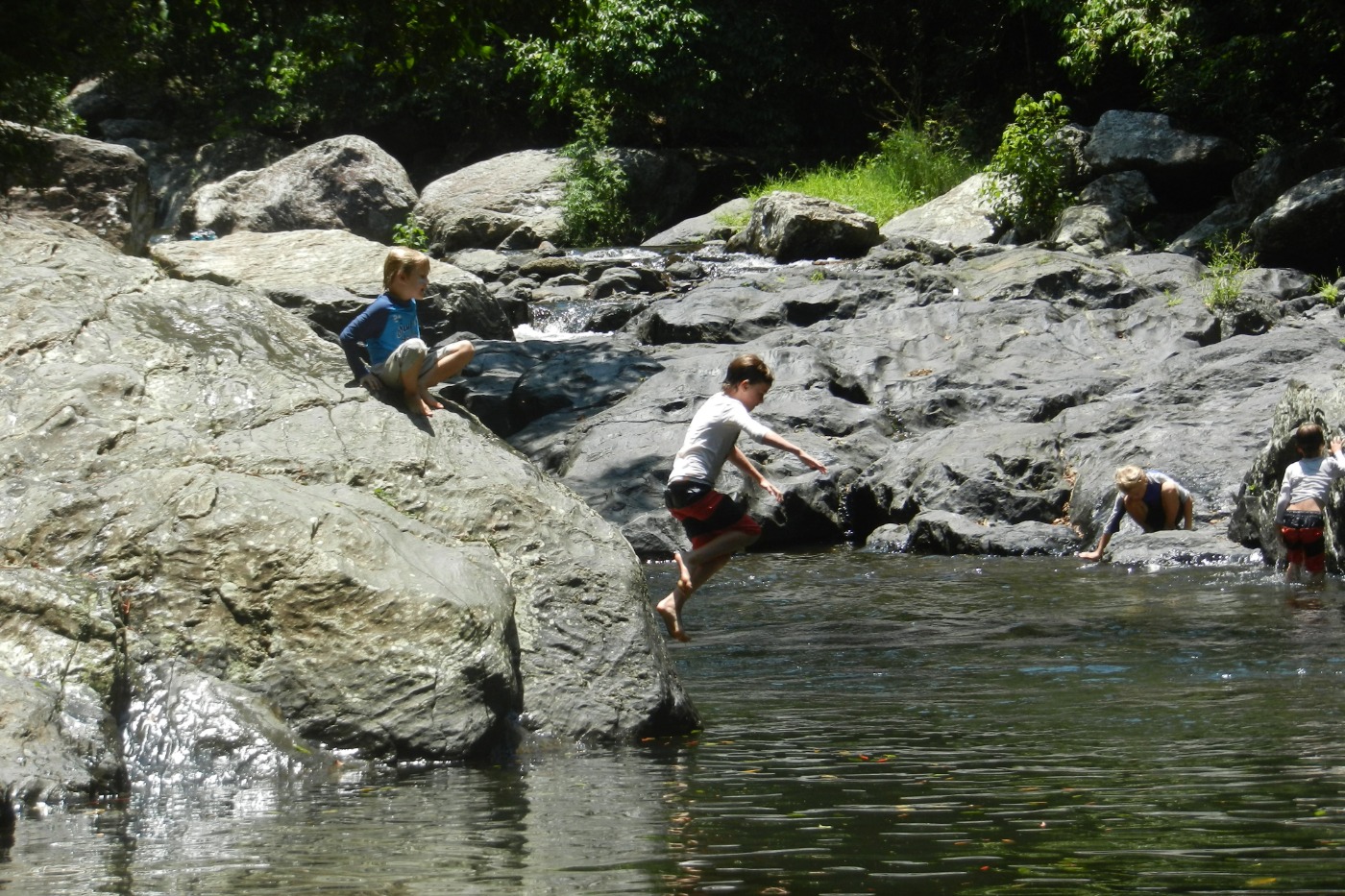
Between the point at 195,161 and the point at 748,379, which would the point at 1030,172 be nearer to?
the point at 748,379

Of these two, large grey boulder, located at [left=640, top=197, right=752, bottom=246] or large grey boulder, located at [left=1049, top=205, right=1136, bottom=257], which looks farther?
large grey boulder, located at [left=640, top=197, right=752, bottom=246]

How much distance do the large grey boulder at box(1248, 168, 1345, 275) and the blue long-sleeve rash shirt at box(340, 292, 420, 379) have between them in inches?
661

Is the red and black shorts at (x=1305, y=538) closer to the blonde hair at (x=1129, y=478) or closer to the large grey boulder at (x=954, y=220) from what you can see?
the blonde hair at (x=1129, y=478)

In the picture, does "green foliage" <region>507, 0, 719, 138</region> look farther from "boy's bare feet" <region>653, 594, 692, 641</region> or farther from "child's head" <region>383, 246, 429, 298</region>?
"child's head" <region>383, 246, 429, 298</region>

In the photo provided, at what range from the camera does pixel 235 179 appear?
1106 inches

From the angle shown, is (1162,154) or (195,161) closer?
(1162,154)

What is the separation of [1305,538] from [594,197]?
2006cm

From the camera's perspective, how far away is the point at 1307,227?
21.3 meters

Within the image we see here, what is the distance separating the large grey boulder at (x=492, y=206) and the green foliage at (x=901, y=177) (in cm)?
398

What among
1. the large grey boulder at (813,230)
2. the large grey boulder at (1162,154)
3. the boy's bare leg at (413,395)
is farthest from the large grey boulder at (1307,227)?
the boy's bare leg at (413,395)

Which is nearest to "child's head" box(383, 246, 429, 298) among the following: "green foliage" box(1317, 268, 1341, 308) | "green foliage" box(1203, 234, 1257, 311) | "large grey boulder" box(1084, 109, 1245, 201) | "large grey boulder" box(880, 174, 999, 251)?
"green foliage" box(1203, 234, 1257, 311)

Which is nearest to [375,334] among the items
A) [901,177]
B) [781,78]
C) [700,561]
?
[700,561]

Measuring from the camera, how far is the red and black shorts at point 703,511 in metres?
8.68

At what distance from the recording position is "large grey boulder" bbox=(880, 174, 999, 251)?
83.4ft
